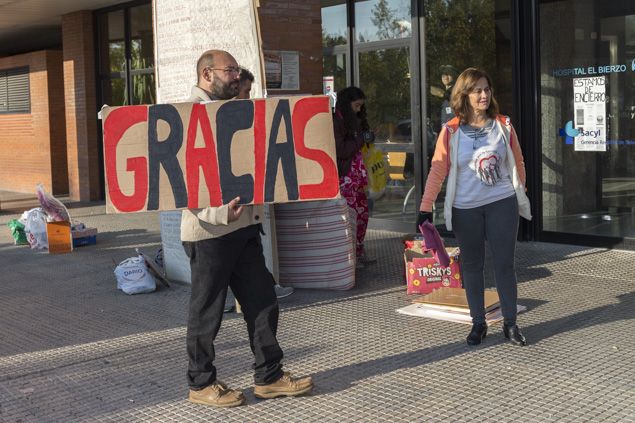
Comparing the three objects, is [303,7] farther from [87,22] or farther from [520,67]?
[87,22]

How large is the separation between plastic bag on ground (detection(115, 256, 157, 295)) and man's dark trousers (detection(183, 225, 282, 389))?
3.06m

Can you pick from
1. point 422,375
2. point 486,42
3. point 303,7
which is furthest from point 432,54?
point 422,375

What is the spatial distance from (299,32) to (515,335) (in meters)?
3.76

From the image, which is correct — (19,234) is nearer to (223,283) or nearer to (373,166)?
(373,166)

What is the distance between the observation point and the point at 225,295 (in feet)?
15.1

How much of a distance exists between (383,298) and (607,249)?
3.04 meters

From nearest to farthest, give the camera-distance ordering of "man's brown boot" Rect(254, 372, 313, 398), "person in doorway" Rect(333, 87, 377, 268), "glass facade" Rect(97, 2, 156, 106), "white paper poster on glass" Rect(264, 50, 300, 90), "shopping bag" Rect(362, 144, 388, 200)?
"man's brown boot" Rect(254, 372, 313, 398) → "white paper poster on glass" Rect(264, 50, 300, 90) → "person in doorway" Rect(333, 87, 377, 268) → "shopping bag" Rect(362, 144, 388, 200) → "glass facade" Rect(97, 2, 156, 106)

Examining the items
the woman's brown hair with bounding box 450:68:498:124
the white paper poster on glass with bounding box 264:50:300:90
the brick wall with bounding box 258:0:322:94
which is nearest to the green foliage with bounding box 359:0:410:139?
the brick wall with bounding box 258:0:322:94

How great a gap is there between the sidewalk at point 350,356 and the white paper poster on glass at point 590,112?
4.56 ft

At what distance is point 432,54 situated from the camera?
1023 cm

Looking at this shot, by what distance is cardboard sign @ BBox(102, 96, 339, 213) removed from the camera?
14.8ft

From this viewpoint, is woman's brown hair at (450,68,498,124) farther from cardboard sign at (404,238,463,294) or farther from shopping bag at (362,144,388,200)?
shopping bag at (362,144,388,200)

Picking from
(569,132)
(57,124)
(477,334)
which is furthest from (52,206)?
(57,124)

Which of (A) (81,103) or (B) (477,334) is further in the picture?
(A) (81,103)
